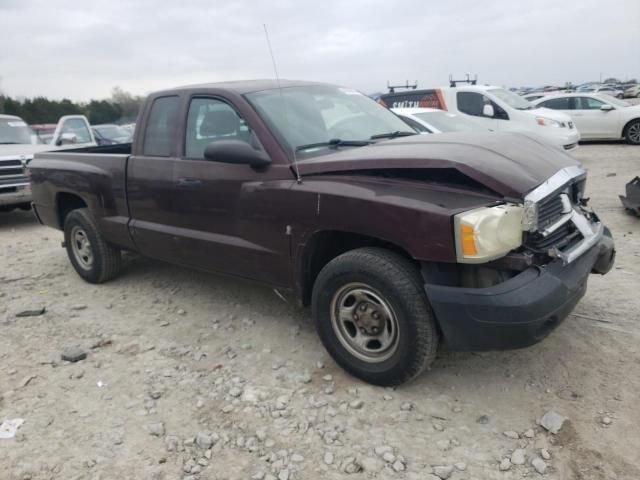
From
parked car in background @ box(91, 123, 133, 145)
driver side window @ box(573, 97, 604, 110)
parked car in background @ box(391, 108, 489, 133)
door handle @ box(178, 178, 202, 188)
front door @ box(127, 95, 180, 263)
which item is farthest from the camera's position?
parked car in background @ box(91, 123, 133, 145)

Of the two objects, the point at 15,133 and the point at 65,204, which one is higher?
the point at 15,133

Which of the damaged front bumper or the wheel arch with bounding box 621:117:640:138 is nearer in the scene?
the damaged front bumper

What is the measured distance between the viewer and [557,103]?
15852 mm

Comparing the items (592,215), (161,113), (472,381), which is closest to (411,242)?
(472,381)

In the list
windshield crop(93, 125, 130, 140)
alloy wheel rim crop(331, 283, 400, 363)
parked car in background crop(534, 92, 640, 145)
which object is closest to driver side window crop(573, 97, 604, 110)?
parked car in background crop(534, 92, 640, 145)

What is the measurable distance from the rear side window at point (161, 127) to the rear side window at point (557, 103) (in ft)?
46.8

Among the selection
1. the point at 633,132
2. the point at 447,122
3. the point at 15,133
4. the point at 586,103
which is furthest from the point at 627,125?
the point at 15,133

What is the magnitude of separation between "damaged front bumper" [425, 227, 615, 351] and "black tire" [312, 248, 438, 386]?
11 centimetres

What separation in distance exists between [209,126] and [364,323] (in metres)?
1.94

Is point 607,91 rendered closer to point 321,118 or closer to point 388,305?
point 321,118

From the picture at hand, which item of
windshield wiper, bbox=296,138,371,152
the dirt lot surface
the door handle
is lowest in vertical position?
the dirt lot surface

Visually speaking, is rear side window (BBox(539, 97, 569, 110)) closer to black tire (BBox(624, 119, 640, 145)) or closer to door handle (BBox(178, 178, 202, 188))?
black tire (BBox(624, 119, 640, 145))

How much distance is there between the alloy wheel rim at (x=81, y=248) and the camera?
5316 mm

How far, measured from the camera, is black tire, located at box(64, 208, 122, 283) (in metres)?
5.11
